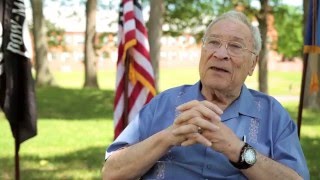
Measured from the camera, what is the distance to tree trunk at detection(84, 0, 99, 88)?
78.7 ft

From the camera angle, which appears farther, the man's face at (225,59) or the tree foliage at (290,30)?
the tree foliage at (290,30)

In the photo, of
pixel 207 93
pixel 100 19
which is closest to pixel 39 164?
pixel 207 93

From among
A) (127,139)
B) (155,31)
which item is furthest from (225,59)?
(155,31)

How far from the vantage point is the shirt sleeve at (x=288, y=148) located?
9.78ft

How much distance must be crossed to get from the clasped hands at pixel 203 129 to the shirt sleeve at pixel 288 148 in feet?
1.04

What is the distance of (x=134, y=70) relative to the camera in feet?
19.9

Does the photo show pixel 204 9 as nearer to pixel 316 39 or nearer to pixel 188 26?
pixel 188 26

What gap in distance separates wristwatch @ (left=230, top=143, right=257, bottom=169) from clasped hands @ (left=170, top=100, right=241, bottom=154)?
41mm

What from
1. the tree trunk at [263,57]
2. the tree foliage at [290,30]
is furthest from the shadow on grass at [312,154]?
the tree foliage at [290,30]

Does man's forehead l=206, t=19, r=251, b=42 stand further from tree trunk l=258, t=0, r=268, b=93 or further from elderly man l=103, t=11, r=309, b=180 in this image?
tree trunk l=258, t=0, r=268, b=93

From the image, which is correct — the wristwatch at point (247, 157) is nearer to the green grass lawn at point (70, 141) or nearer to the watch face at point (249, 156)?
the watch face at point (249, 156)

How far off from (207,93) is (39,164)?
535cm

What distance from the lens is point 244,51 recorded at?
121 inches

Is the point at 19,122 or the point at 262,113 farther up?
the point at 262,113
